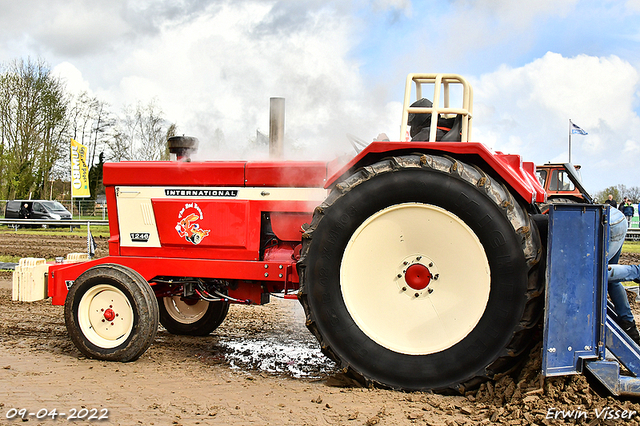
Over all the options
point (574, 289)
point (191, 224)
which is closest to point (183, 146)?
point (191, 224)

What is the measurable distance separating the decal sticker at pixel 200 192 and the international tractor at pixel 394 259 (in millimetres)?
10

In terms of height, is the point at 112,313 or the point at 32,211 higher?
the point at 32,211

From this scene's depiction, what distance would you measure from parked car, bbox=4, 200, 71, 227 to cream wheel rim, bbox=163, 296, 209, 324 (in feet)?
73.2

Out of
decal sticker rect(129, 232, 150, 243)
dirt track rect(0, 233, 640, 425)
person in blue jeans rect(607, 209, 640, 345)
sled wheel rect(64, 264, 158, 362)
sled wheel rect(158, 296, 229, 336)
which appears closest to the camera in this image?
dirt track rect(0, 233, 640, 425)

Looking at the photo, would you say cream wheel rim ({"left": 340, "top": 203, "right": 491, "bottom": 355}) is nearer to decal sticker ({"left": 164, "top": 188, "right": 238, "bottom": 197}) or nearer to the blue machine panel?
the blue machine panel

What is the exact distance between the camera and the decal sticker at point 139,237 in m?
4.73

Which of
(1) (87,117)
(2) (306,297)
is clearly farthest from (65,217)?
(2) (306,297)

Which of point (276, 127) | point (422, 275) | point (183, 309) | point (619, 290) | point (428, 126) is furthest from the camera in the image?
point (183, 309)

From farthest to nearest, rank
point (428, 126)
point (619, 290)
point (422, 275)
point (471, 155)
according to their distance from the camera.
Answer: point (428, 126), point (619, 290), point (471, 155), point (422, 275)

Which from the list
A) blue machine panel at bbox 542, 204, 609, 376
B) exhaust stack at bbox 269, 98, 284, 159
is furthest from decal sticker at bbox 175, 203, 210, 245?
blue machine panel at bbox 542, 204, 609, 376

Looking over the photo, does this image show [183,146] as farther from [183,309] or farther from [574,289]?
[574,289]

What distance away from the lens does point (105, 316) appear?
4.36 metres

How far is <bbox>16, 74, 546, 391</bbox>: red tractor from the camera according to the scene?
3281mm

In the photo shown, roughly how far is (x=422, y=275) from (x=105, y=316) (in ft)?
8.51
